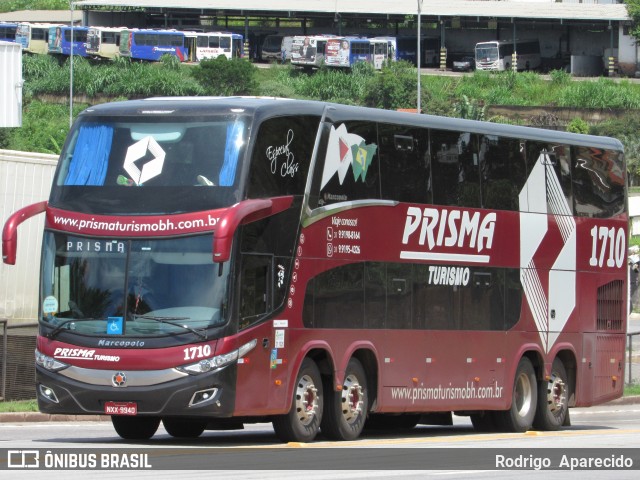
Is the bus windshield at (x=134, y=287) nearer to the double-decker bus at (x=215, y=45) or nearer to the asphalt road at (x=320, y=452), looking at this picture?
the asphalt road at (x=320, y=452)

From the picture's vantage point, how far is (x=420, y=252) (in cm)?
2092

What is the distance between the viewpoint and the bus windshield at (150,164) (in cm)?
1756

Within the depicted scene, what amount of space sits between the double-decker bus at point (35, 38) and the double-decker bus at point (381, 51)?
28831mm

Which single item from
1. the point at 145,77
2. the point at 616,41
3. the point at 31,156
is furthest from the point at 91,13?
the point at 31,156

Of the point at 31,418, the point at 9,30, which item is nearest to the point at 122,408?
the point at 31,418

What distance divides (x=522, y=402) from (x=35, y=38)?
111m

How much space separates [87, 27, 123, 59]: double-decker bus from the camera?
4857 inches

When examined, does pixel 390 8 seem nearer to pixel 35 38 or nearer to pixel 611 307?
pixel 35 38

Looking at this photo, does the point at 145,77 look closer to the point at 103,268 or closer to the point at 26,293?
the point at 26,293

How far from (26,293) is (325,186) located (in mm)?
14655

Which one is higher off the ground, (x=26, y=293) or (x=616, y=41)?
(x=616, y=41)

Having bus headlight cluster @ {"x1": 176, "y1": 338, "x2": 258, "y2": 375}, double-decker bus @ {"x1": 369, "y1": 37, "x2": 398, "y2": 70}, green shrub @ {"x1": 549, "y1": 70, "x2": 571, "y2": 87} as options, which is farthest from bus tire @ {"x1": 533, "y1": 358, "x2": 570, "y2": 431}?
double-decker bus @ {"x1": 369, "y1": 37, "x2": 398, "y2": 70}

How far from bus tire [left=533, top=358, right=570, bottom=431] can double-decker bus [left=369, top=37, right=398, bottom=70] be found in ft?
314

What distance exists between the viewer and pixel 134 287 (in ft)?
57.2
